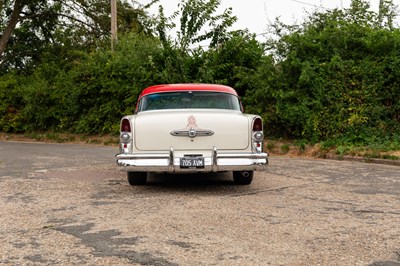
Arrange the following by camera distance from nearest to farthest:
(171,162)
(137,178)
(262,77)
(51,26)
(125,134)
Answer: (171,162)
(125,134)
(137,178)
(262,77)
(51,26)

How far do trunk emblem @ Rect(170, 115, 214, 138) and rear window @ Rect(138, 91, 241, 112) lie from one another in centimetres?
89

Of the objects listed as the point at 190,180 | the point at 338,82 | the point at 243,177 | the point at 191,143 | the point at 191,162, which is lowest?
the point at 190,180

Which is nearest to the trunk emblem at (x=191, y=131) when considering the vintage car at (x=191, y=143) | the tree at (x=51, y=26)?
the vintage car at (x=191, y=143)

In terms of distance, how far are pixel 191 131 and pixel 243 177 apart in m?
1.48

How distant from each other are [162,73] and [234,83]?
264 cm

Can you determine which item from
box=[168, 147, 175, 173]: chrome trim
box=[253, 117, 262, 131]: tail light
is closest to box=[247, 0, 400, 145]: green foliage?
box=[253, 117, 262, 131]: tail light

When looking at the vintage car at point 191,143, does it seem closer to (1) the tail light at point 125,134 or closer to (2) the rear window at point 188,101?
(1) the tail light at point 125,134

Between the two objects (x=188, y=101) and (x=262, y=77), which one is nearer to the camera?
(x=188, y=101)

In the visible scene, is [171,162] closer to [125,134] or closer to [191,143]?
[191,143]

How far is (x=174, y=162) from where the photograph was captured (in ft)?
23.9

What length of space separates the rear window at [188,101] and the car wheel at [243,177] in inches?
43.4

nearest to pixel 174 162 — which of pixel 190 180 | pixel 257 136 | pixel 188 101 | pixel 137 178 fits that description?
pixel 137 178

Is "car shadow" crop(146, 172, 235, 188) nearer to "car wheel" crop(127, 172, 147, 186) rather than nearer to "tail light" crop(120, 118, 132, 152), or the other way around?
"car wheel" crop(127, 172, 147, 186)

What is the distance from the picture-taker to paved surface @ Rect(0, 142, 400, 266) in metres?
4.41
